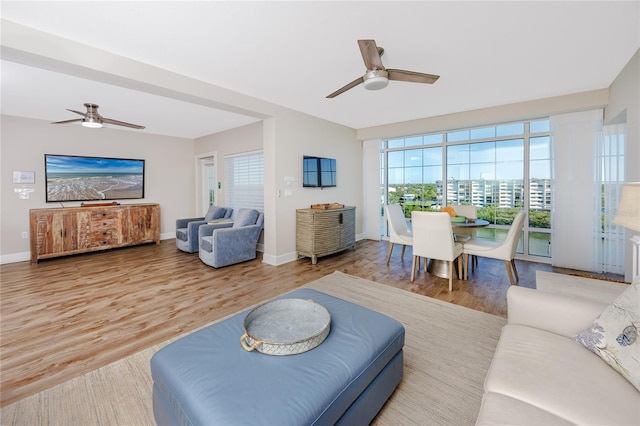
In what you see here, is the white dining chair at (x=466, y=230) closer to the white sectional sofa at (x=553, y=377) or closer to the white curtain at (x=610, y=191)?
the white curtain at (x=610, y=191)

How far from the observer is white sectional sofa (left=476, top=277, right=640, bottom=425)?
955mm

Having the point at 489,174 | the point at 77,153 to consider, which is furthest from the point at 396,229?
the point at 77,153

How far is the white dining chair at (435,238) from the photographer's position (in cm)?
327

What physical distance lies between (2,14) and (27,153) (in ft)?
12.8

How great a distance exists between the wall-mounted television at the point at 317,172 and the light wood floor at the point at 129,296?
1374 millimetres

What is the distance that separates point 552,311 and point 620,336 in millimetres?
333

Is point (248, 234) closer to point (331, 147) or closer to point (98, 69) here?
point (331, 147)

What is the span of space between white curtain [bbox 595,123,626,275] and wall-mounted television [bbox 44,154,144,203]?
27.2 feet

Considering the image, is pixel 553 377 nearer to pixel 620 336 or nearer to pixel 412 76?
pixel 620 336

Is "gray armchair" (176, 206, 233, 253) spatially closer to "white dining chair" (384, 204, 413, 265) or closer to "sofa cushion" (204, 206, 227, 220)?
"sofa cushion" (204, 206, 227, 220)

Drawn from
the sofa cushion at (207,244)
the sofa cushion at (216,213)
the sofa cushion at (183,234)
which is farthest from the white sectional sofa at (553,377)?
the sofa cushion at (216,213)

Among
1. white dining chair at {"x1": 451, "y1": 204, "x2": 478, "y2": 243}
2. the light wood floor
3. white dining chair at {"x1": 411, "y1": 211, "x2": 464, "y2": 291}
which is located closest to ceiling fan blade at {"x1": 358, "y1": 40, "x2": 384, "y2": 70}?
white dining chair at {"x1": 411, "y1": 211, "x2": 464, "y2": 291}

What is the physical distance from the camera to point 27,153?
4.74 metres

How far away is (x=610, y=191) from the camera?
144 inches
